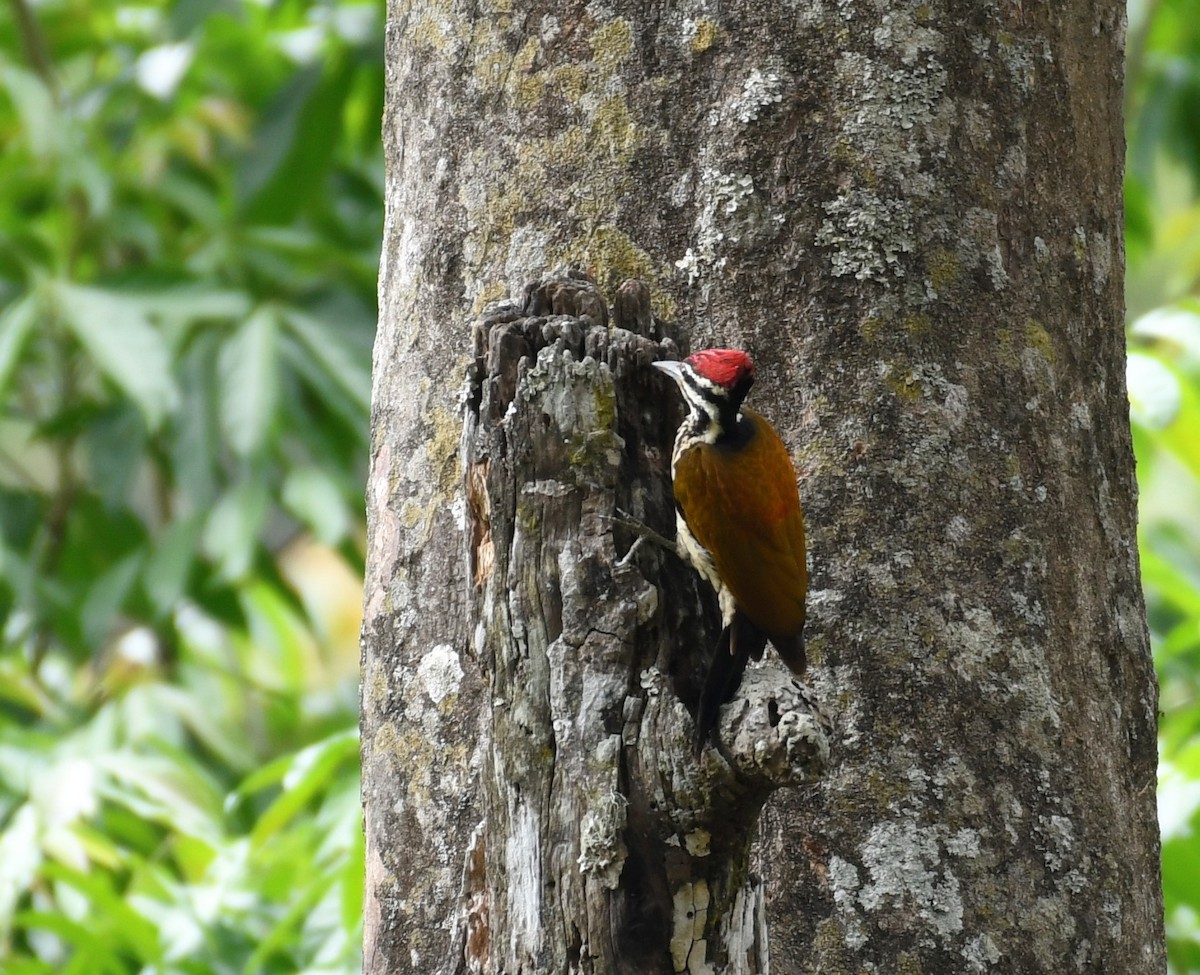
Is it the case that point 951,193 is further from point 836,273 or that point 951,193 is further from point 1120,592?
point 1120,592

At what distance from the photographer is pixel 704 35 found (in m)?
1.97

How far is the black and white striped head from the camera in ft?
5.58

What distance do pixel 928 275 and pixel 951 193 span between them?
0.42ft

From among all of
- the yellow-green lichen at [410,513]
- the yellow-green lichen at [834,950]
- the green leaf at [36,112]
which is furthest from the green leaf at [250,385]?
the yellow-green lichen at [834,950]

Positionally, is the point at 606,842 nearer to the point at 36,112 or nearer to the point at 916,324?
the point at 916,324

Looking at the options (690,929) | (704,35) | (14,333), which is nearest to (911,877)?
(690,929)

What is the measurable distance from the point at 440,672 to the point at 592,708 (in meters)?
0.51

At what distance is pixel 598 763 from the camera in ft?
4.85

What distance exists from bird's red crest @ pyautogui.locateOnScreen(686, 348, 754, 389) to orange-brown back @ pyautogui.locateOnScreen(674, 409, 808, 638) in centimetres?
7

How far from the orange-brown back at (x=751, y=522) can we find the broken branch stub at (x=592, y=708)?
0.07 meters

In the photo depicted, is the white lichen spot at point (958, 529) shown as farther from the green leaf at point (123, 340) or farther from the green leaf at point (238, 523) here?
the green leaf at point (238, 523)

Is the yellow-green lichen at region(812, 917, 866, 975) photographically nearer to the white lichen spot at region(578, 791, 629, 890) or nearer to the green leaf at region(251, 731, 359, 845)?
the white lichen spot at region(578, 791, 629, 890)

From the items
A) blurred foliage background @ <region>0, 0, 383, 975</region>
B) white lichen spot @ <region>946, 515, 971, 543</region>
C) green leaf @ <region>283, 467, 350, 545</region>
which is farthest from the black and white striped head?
green leaf @ <region>283, 467, 350, 545</region>

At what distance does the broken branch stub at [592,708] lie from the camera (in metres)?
1.44
